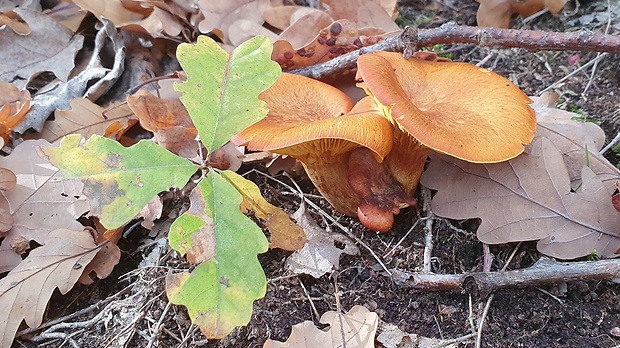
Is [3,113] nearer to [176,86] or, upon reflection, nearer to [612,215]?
[176,86]

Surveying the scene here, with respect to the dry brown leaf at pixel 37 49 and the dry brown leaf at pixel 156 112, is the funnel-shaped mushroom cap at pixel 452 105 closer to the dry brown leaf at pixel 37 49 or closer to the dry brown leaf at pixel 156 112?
the dry brown leaf at pixel 156 112

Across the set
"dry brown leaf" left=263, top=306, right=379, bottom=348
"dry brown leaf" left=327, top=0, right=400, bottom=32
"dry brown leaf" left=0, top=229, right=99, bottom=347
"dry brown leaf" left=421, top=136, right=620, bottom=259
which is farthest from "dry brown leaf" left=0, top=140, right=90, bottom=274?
"dry brown leaf" left=327, top=0, right=400, bottom=32

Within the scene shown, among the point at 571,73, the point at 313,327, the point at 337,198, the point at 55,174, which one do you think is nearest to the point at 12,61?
the point at 55,174

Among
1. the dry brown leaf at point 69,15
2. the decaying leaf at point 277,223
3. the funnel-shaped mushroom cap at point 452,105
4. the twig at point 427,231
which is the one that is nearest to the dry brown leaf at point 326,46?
the funnel-shaped mushroom cap at point 452,105

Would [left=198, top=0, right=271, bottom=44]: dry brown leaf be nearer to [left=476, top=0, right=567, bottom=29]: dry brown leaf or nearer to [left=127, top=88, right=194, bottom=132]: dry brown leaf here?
[left=127, top=88, right=194, bottom=132]: dry brown leaf

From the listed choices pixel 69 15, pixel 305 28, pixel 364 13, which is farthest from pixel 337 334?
pixel 69 15
